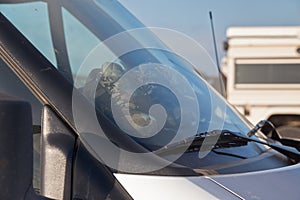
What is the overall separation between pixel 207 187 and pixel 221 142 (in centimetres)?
40

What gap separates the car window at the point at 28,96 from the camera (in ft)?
4.90

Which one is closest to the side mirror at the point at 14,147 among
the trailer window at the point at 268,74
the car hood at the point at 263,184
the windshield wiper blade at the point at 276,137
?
the car hood at the point at 263,184

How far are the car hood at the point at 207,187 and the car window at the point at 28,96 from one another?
238mm

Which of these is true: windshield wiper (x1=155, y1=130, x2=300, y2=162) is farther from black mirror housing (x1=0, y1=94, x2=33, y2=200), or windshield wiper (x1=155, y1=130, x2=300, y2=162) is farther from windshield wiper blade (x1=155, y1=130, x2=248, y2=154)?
black mirror housing (x1=0, y1=94, x2=33, y2=200)

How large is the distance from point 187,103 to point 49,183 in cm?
70

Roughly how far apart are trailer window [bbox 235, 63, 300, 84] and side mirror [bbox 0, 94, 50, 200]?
7424mm

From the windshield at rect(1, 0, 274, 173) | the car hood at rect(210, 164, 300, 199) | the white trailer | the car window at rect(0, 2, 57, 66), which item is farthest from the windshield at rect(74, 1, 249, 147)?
the white trailer

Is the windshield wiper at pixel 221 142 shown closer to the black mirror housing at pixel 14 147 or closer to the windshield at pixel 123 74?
the windshield at pixel 123 74

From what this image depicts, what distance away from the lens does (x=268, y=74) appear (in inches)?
335

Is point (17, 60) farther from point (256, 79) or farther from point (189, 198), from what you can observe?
point (256, 79)

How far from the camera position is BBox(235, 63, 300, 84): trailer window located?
8.42 meters

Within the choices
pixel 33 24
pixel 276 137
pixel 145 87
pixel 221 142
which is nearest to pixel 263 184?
pixel 221 142

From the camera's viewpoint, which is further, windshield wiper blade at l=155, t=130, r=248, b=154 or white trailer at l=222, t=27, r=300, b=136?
white trailer at l=222, t=27, r=300, b=136

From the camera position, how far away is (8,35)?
1542mm
